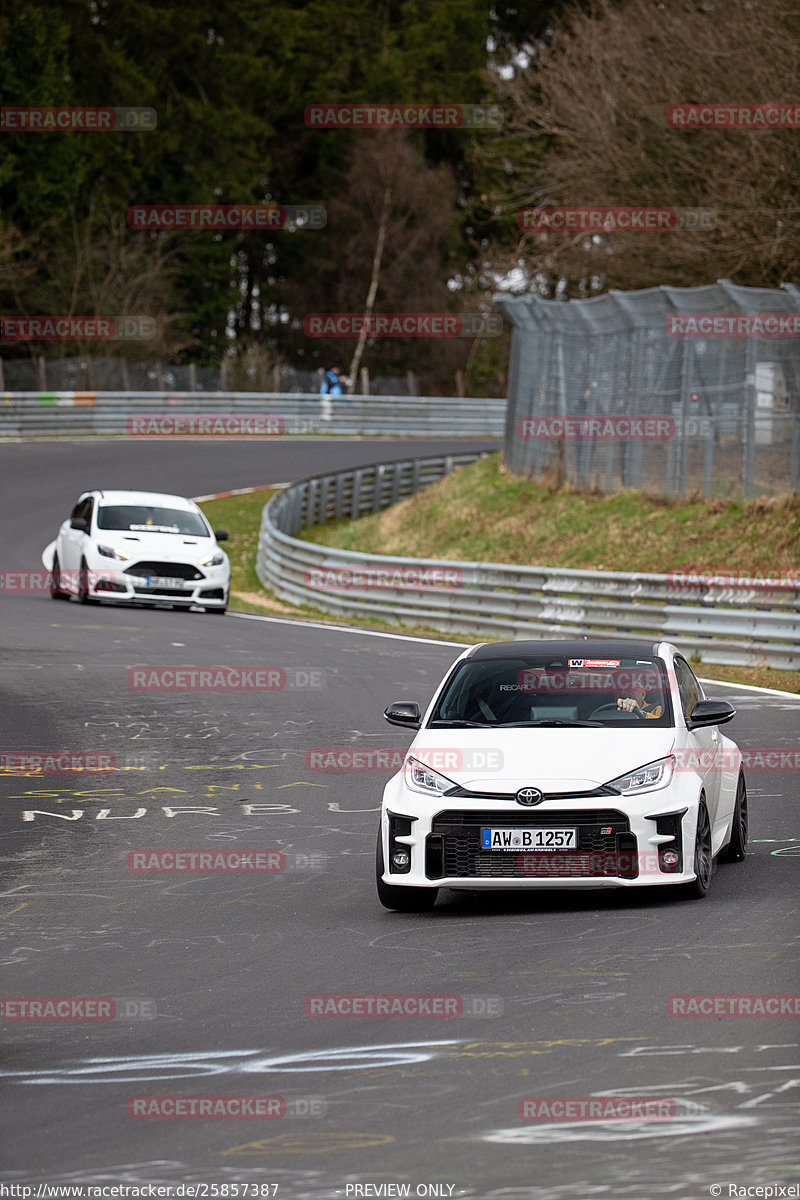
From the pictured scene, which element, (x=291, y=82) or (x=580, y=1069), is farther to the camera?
(x=291, y=82)

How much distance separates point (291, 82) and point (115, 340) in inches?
829

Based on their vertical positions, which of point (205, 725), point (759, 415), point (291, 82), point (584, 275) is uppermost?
point (291, 82)

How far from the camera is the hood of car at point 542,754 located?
8609 millimetres

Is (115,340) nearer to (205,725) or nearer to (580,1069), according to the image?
(205,725)

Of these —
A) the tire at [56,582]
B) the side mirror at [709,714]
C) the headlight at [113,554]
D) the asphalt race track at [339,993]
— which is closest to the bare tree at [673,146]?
the headlight at [113,554]

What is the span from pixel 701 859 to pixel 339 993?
8.19 feet

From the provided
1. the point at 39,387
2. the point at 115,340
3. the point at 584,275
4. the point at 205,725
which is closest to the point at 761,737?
the point at 205,725

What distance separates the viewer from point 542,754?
8758 millimetres

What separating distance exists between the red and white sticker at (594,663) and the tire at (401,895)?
1577 mm

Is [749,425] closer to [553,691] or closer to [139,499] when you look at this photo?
[139,499]

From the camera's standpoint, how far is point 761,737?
14555mm
